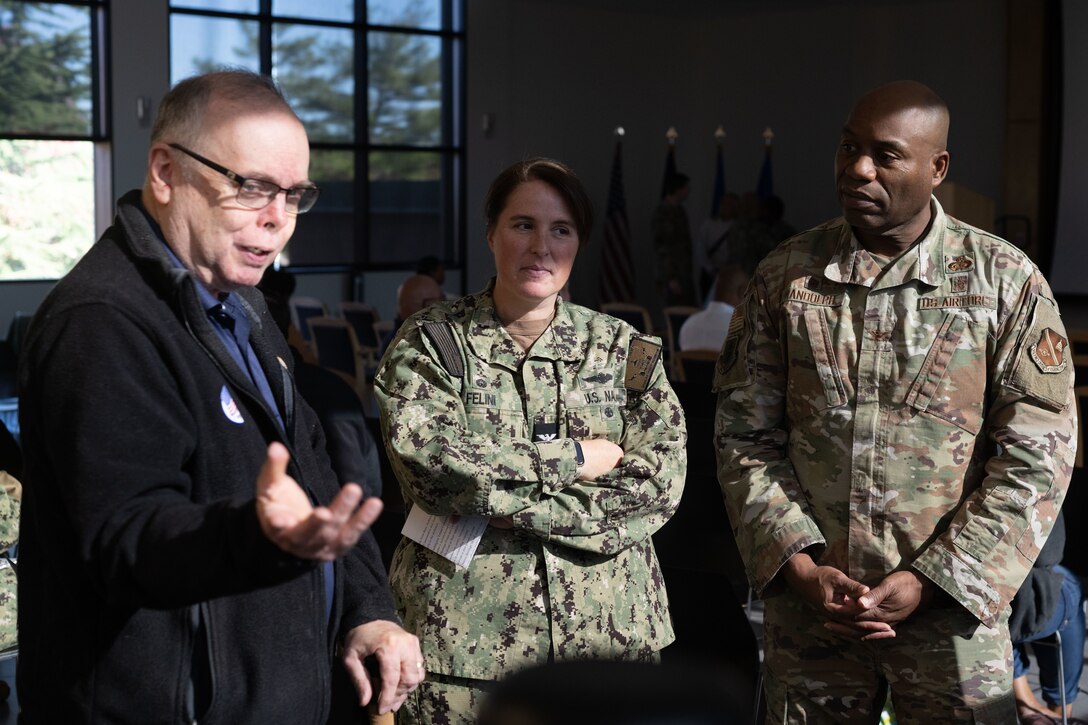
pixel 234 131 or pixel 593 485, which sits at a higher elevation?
pixel 234 131

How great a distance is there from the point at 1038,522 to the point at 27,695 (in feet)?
5.54

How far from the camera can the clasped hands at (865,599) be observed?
2.15 metres

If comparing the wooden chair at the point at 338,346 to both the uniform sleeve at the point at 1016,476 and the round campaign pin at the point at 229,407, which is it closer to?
the uniform sleeve at the point at 1016,476

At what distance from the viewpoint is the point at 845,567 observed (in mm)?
2260

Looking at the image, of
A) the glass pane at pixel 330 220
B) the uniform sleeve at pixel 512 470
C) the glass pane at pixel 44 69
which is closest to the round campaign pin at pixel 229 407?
the uniform sleeve at pixel 512 470

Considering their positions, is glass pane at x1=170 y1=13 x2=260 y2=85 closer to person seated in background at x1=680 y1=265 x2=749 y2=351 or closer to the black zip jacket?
person seated in background at x1=680 y1=265 x2=749 y2=351

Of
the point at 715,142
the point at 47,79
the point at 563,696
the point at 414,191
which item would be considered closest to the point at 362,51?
the point at 414,191

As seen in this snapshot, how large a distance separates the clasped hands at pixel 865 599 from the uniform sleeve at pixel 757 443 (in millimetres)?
98

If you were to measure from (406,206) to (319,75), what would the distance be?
175 cm

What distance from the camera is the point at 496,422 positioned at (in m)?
2.37

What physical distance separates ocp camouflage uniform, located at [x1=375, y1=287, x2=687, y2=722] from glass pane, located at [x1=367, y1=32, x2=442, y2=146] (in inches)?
450

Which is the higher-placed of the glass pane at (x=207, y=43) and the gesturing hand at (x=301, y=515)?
the glass pane at (x=207, y=43)

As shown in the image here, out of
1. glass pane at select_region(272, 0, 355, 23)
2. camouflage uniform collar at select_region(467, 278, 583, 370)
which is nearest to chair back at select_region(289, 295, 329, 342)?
glass pane at select_region(272, 0, 355, 23)

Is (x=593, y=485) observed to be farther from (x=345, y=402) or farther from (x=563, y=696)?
(x=563, y=696)
